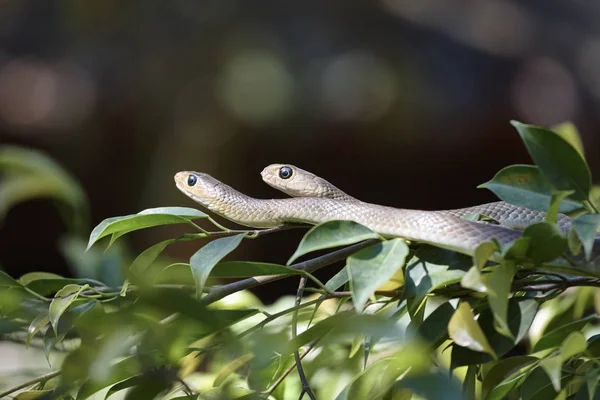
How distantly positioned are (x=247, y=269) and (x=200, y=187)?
28.9 inches

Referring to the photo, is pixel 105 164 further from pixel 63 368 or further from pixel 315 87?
pixel 63 368

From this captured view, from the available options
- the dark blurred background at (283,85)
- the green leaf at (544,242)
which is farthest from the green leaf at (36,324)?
the dark blurred background at (283,85)

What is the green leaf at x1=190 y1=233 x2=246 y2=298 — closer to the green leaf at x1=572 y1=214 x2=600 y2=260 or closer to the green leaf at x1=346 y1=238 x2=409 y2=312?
the green leaf at x1=346 y1=238 x2=409 y2=312

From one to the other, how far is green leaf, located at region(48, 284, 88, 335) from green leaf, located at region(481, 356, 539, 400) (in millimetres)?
459

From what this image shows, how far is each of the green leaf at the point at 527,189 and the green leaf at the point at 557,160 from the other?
3 centimetres

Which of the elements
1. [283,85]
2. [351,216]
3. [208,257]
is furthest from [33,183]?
[283,85]

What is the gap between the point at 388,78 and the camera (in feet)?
12.6

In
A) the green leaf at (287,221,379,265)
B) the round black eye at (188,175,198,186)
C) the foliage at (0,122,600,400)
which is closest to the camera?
the foliage at (0,122,600,400)

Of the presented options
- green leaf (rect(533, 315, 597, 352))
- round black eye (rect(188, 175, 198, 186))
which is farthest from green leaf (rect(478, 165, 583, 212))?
round black eye (rect(188, 175, 198, 186))

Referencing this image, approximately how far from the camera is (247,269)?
0.80m

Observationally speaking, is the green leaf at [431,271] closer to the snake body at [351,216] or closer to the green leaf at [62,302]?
the snake body at [351,216]

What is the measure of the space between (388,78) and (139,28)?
135 centimetres

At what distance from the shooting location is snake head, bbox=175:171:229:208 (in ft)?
4.79

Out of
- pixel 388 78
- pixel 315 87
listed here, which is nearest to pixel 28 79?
pixel 315 87
